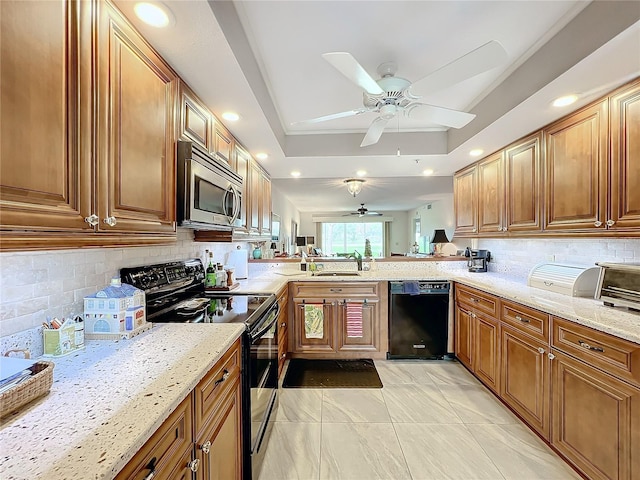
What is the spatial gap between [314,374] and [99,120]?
102 inches

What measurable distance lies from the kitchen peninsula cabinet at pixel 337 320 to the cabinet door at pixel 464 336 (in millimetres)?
740

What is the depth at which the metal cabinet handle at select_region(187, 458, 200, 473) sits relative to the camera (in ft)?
2.98

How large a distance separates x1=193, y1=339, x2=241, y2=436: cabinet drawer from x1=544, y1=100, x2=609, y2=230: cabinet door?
2.28 m

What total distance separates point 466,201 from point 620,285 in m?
1.85

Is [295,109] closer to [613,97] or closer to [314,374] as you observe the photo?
[613,97]

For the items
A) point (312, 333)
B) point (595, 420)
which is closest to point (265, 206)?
point (312, 333)

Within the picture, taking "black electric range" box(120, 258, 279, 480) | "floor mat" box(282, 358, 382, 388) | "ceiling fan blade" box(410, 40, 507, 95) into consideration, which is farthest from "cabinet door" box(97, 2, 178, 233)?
"floor mat" box(282, 358, 382, 388)

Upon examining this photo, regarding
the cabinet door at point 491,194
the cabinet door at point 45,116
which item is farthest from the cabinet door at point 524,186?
the cabinet door at point 45,116

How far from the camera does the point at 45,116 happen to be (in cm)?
76

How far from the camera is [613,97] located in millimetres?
1707

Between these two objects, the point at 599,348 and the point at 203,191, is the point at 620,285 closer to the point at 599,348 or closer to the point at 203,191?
the point at 599,348

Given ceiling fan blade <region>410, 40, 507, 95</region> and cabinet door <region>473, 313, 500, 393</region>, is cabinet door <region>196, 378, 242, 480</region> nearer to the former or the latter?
ceiling fan blade <region>410, 40, 507, 95</region>

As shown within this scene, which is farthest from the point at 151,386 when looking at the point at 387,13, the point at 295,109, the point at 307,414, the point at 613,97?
the point at 613,97

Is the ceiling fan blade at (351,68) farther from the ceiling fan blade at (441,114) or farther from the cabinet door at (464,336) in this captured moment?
the cabinet door at (464,336)
